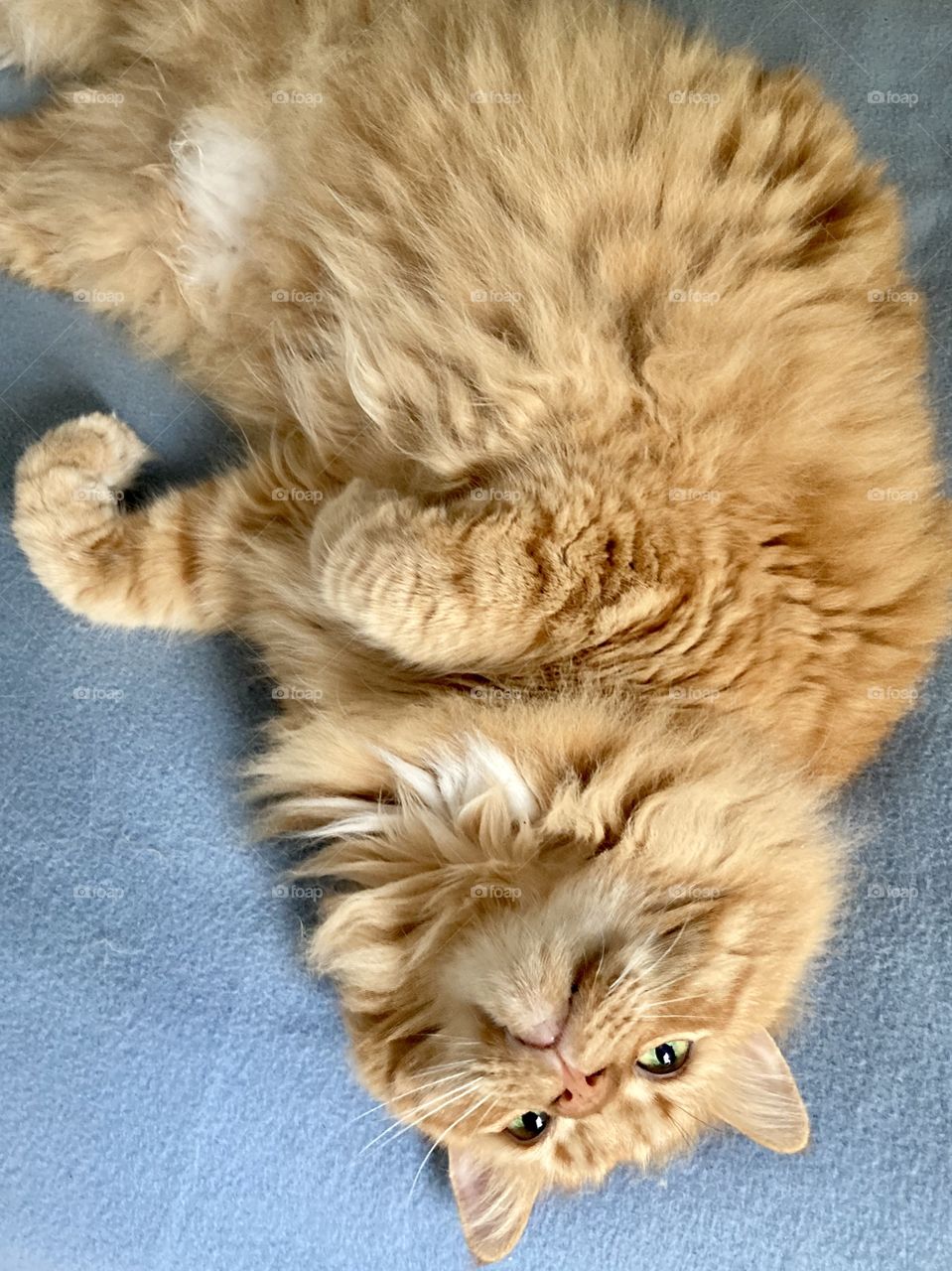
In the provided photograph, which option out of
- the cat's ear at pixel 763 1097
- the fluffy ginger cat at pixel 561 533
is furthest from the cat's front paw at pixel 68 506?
the cat's ear at pixel 763 1097

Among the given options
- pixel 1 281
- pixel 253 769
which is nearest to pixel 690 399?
pixel 253 769

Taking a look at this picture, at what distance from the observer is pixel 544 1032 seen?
3.65 feet

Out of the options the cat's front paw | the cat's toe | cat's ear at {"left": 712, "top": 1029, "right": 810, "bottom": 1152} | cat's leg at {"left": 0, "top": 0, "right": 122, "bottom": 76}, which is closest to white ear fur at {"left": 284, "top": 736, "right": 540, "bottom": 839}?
cat's ear at {"left": 712, "top": 1029, "right": 810, "bottom": 1152}

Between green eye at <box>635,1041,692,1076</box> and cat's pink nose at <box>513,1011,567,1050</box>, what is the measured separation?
0.60 feet

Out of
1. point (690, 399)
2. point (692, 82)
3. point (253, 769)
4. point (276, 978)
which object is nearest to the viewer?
point (690, 399)

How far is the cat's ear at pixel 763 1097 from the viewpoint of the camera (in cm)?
133

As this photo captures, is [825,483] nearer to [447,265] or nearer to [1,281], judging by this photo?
[447,265]

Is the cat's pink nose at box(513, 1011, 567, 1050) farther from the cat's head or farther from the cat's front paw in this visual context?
the cat's front paw

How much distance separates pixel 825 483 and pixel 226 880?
47.1 inches

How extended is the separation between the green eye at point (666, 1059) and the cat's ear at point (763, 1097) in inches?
4.8

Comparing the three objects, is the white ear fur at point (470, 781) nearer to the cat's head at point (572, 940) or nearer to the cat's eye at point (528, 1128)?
the cat's head at point (572, 940)

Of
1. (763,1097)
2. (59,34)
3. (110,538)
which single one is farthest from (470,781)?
(59,34)

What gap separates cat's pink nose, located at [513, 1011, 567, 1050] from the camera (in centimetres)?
111

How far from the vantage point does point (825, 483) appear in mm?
1268
